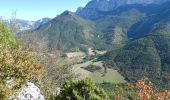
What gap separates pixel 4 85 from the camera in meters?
32.0

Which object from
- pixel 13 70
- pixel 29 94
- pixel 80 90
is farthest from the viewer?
pixel 80 90

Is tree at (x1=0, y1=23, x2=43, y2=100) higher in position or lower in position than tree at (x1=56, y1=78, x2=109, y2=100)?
higher

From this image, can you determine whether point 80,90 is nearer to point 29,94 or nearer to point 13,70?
point 29,94

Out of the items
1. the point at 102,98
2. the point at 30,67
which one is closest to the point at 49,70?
the point at 102,98

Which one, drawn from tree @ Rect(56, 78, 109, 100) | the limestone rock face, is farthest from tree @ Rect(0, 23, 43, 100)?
tree @ Rect(56, 78, 109, 100)

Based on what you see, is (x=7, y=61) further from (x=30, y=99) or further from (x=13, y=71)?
(x=30, y=99)

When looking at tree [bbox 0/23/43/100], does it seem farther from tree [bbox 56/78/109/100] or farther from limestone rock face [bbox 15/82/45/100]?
tree [bbox 56/78/109/100]

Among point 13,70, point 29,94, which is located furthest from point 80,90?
point 13,70

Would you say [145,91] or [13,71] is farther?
[13,71]

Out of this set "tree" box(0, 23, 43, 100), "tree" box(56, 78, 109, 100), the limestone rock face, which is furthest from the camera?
"tree" box(56, 78, 109, 100)

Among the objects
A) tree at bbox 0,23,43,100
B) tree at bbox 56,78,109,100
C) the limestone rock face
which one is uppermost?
tree at bbox 0,23,43,100

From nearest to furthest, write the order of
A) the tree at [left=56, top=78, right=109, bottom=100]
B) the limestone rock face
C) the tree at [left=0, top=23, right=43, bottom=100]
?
the tree at [left=0, top=23, right=43, bottom=100] < the limestone rock face < the tree at [left=56, top=78, right=109, bottom=100]

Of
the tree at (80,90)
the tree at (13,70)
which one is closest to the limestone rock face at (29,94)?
the tree at (80,90)

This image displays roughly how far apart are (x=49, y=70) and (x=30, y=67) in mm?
93012
